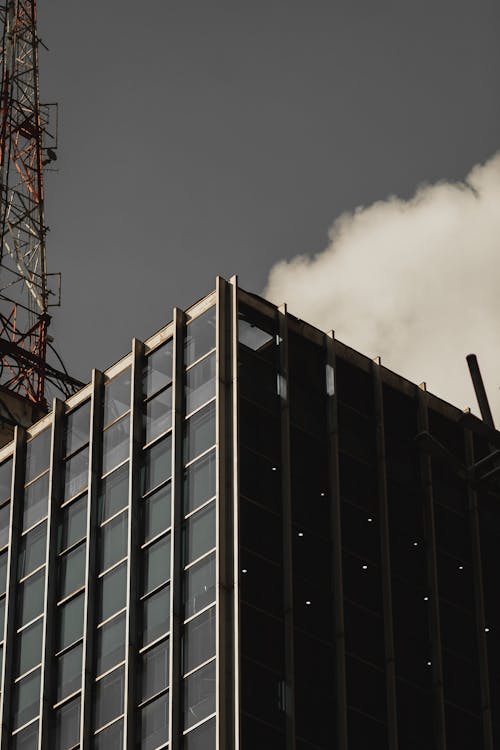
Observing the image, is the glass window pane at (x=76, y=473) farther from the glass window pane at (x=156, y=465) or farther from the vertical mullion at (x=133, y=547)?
the glass window pane at (x=156, y=465)

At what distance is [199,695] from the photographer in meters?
58.3

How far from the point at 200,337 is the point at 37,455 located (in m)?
10.1

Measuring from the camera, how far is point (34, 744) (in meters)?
65.3

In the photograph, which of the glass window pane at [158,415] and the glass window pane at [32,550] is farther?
the glass window pane at [32,550]

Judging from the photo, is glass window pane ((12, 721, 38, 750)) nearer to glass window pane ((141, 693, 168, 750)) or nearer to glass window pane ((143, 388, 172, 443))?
glass window pane ((141, 693, 168, 750))

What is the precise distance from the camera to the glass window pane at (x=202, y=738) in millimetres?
56938

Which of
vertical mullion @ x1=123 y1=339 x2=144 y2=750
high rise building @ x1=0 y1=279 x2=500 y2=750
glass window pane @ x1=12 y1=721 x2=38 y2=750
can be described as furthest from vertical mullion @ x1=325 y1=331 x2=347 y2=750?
glass window pane @ x1=12 y1=721 x2=38 y2=750

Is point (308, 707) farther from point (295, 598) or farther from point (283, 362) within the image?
point (283, 362)

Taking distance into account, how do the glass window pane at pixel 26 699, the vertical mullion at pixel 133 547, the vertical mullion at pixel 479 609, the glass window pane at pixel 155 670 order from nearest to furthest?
the glass window pane at pixel 155 670, the vertical mullion at pixel 133 547, the vertical mullion at pixel 479 609, the glass window pane at pixel 26 699

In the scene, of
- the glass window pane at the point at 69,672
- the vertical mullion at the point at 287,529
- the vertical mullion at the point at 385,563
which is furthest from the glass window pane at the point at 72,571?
the vertical mullion at the point at 385,563

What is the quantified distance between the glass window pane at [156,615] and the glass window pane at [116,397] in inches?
348

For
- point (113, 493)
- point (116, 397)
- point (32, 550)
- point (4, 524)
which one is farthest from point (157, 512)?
point (4, 524)

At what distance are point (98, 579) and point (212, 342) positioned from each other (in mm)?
9218

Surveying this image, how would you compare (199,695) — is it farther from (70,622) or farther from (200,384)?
(200,384)
